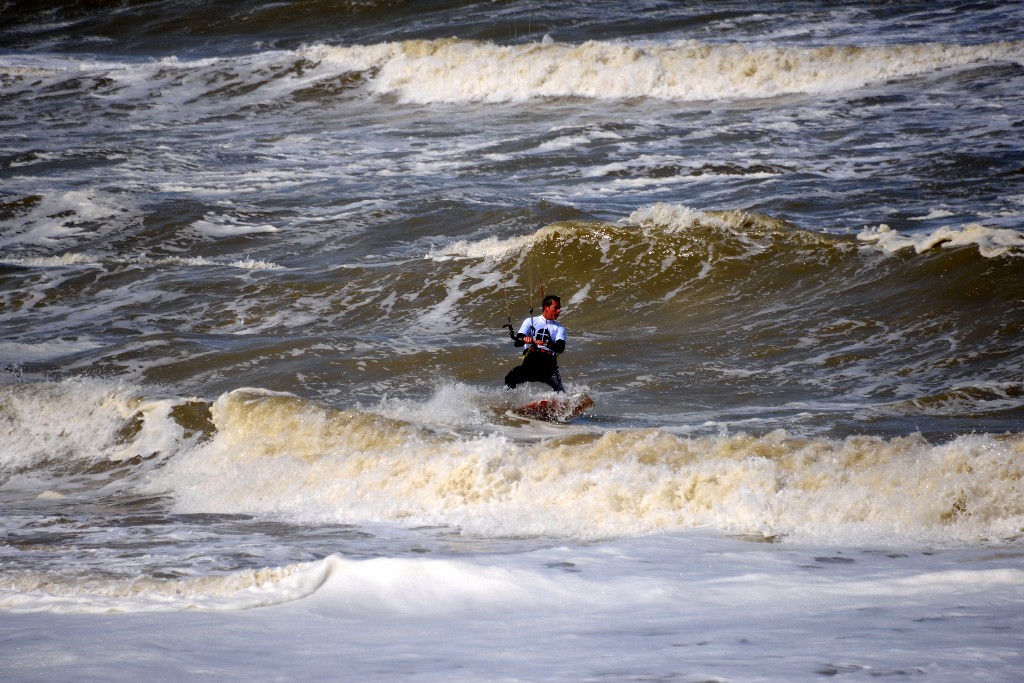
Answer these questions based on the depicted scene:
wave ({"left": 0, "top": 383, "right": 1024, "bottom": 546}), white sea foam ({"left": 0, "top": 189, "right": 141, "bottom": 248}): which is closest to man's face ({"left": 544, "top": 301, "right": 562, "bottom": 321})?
wave ({"left": 0, "top": 383, "right": 1024, "bottom": 546})

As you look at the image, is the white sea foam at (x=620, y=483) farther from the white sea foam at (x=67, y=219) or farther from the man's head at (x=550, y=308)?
the white sea foam at (x=67, y=219)

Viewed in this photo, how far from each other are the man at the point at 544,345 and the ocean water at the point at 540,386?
0.59 feet

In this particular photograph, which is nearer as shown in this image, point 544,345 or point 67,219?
point 544,345

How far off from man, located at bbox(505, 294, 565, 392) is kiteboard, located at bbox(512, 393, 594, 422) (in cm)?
17

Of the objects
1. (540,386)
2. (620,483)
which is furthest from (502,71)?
(620,483)

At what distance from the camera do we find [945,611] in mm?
5504

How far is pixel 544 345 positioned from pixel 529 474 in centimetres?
227

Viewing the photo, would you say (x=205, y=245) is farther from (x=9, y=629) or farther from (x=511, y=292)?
(x=9, y=629)

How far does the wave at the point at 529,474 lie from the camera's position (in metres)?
7.52

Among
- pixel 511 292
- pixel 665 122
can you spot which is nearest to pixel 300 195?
pixel 511 292

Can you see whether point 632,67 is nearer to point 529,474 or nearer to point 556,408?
point 556,408

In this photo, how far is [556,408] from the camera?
10477mm

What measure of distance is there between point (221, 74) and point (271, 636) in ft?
97.4

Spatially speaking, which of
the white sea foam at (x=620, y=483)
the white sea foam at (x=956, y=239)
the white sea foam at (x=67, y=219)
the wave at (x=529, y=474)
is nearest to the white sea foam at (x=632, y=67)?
the white sea foam at (x=956, y=239)
